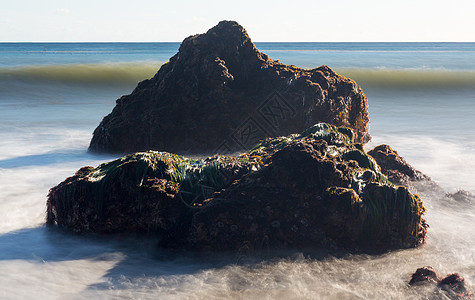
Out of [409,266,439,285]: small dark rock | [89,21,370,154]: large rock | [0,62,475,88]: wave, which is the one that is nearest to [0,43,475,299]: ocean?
[409,266,439,285]: small dark rock

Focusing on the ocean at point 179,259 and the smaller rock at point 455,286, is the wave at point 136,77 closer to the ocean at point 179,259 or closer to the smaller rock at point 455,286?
the ocean at point 179,259

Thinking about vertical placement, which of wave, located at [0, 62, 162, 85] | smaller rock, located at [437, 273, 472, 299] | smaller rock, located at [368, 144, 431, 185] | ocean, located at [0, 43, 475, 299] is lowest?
ocean, located at [0, 43, 475, 299]

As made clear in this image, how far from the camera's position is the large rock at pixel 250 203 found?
10.4 ft

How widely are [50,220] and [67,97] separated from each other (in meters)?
13.2

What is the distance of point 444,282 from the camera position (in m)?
2.64

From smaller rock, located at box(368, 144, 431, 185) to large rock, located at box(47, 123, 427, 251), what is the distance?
1141mm

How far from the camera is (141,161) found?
3609 millimetres

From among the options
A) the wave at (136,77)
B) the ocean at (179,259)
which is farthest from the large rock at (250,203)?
the wave at (136,77)

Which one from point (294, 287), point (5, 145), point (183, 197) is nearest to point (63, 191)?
point (183, 197)

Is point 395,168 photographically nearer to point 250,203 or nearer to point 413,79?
point 250,203

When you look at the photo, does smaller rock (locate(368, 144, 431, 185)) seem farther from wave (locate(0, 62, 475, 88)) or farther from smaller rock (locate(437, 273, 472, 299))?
wave (locate(0, 62, 475, 88))

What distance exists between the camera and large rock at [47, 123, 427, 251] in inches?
124

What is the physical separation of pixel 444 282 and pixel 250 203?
1306 millimetres

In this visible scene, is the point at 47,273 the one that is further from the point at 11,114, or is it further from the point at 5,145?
the point at 11,114
